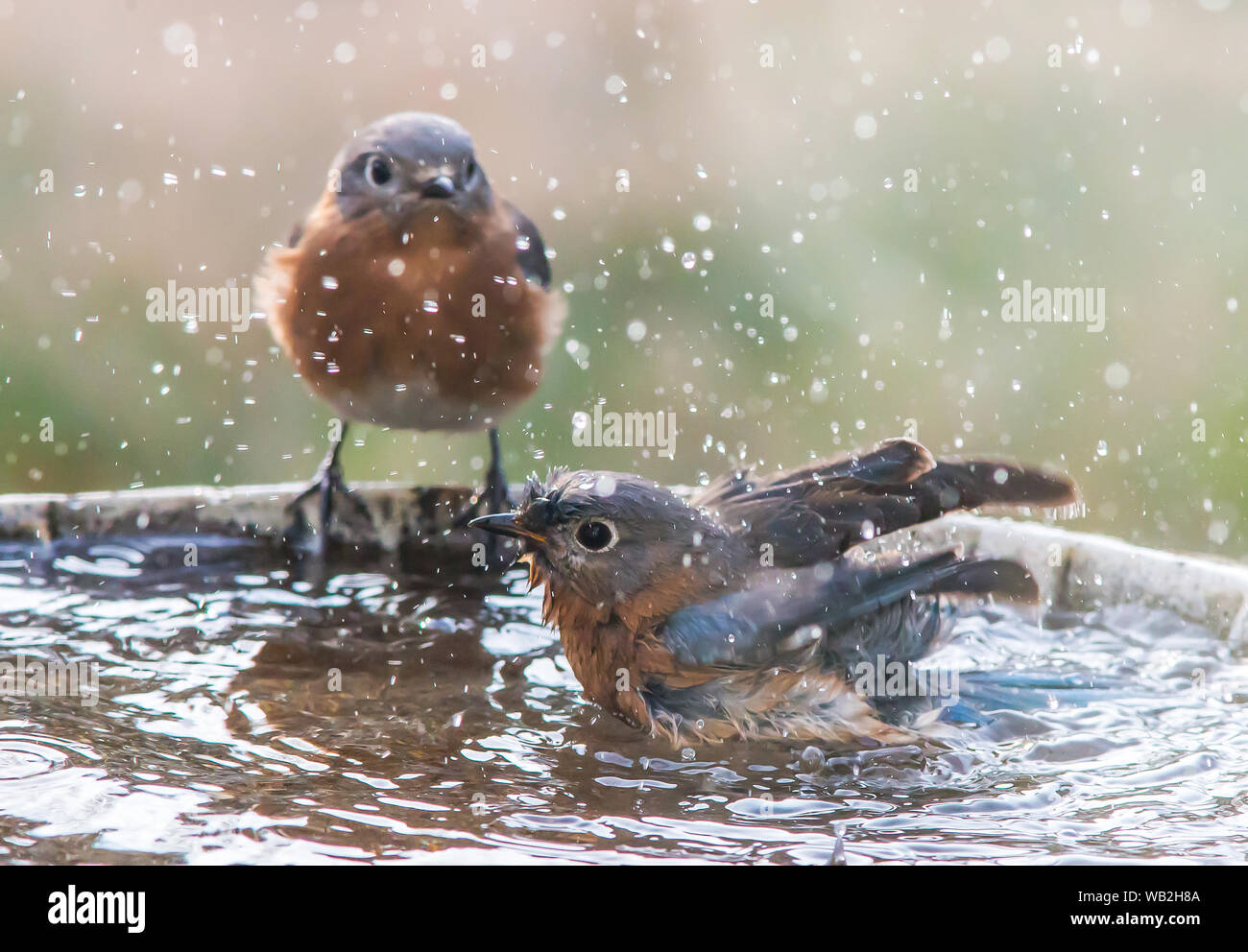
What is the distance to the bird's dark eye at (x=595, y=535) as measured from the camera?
3.18 m

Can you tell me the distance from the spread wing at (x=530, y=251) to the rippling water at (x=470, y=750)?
136cm

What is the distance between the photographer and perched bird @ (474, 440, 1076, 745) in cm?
299

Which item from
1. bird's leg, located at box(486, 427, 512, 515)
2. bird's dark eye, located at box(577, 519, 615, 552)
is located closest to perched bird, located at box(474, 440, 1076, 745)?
bird's dark eye, located at box(577, 519, 615, 552)

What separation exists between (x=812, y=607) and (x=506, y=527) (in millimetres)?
763

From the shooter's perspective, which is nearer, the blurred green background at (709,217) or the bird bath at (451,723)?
the bird bath at (451,723)

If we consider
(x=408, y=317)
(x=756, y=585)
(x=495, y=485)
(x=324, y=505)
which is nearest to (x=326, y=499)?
(x=324, y=505)

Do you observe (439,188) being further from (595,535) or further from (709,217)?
(709,217)

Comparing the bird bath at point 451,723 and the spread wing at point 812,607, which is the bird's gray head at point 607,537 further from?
the bird bath at point 451,723

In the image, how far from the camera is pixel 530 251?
193 inches

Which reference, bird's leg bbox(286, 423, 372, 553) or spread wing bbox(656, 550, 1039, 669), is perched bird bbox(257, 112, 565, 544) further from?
spread wing bbox(656, 550, 1039, 669)

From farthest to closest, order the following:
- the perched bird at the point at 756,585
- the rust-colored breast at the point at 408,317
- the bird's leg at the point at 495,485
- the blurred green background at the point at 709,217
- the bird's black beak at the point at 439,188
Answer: the blurred green background at the point at 709,217 < the rust-colored breast at the point at 408,317 < the bird's black beak at the point at 439,188 < the bird's leg at the point at 495,485 < the perched bird at the point at 756,585

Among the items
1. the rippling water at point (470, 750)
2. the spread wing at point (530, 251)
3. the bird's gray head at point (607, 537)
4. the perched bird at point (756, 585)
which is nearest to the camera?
the rippling water at point (470, 750)

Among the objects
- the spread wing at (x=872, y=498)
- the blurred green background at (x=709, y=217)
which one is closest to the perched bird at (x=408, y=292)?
the spread wing at (x=872, y=498)

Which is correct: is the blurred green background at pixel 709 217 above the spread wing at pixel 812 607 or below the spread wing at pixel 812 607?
above
